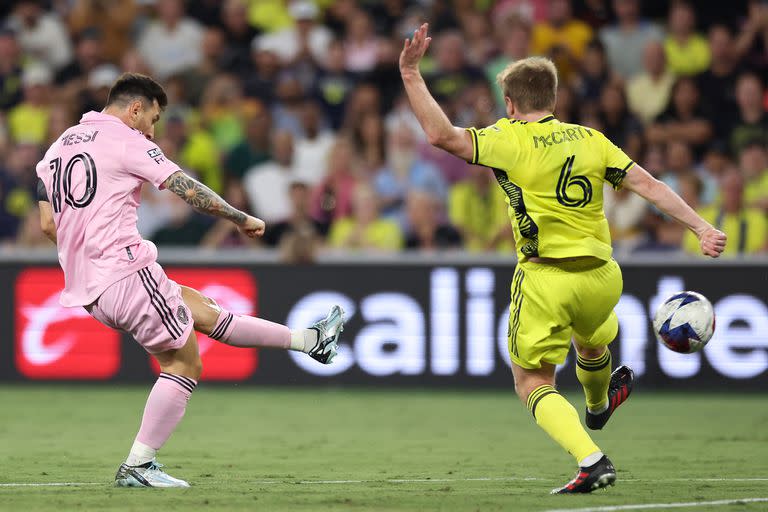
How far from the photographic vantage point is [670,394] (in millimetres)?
13680

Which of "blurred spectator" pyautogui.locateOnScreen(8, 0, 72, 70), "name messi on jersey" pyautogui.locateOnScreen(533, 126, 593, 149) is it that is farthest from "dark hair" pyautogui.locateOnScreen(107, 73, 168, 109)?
"blurred spectator" pyautogui.locateOnScreen(8, 0, 72, 70)

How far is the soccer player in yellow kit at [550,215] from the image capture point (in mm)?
7203

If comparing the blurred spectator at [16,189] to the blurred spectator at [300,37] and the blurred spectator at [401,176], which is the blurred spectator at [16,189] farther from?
the blurred spectator at [401,176]

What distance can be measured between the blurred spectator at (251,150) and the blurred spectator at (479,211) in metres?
2.53

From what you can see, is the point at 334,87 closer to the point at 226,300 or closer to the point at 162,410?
the point at 226,300

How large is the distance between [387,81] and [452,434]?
6816 millimetres

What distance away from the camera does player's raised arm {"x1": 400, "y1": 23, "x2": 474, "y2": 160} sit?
22.9 feet

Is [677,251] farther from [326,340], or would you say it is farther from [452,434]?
[326,340]

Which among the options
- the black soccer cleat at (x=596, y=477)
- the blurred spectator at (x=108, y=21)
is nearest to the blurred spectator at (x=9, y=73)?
the blurred spectator at (x=108, y=21)

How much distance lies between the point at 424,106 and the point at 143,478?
2.46 m

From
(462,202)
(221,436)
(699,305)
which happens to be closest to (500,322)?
(462,202)

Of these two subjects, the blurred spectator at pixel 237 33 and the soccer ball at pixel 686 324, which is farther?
the blurred spectator at pixel 237 33

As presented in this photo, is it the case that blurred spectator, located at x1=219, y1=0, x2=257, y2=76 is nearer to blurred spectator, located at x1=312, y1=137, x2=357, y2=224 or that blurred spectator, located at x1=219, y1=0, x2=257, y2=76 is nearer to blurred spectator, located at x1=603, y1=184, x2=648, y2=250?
blurred spectator, located at x1=312, y1=137, x2=357, y2=224

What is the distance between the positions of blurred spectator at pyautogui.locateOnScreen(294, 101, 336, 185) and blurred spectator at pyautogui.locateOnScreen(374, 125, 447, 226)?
0.76 meters
